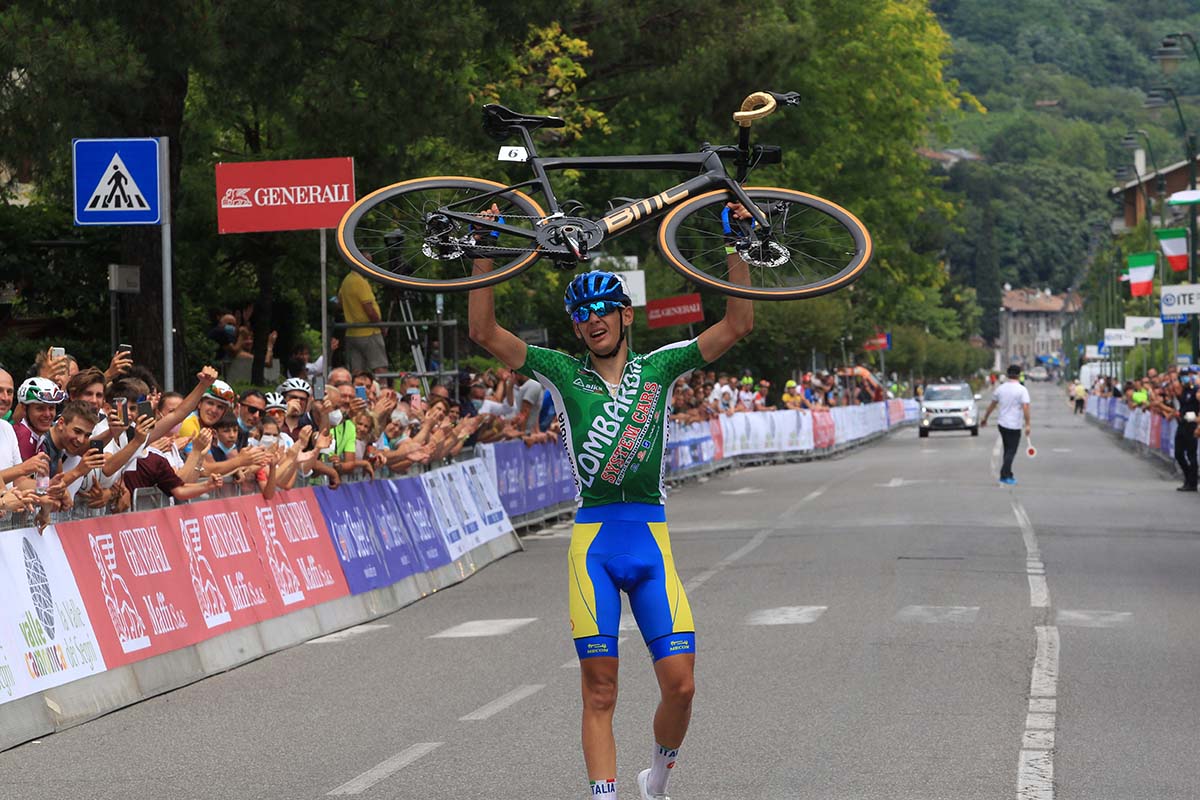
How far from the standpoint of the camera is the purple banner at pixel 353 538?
49.5 feet

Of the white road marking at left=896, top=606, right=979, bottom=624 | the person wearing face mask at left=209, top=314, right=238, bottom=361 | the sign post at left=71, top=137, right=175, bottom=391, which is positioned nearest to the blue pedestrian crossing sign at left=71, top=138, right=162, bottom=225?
the sign post at left=71, top=137, right=175, bottom=391

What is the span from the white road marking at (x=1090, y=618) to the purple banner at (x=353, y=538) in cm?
509

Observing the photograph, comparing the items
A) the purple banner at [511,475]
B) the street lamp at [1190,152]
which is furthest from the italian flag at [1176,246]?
the purple banner at [511,475]

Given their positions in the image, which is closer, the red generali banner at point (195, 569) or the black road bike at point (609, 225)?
the black road bike at point (609, 225)

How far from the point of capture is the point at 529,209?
8.20 m

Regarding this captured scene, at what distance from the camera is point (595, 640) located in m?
6.71

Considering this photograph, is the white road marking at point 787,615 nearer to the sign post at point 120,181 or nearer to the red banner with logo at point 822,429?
the sign post at point 120,181

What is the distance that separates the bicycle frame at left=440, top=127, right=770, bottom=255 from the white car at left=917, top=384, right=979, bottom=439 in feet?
184

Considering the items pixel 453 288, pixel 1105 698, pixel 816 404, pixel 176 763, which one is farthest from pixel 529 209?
pixel 816 404

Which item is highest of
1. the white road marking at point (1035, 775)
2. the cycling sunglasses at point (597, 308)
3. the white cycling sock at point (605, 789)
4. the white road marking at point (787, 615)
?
the cycling sunglasses at point (597, 308)

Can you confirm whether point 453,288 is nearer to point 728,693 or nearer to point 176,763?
point 176,763

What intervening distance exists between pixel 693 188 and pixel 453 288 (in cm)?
108

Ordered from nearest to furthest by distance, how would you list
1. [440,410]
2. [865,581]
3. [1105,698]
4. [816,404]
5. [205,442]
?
[1105,698]
[205,442]
[865,581]
[440,410]
[816,404]

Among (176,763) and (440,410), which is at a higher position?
(440,410)
